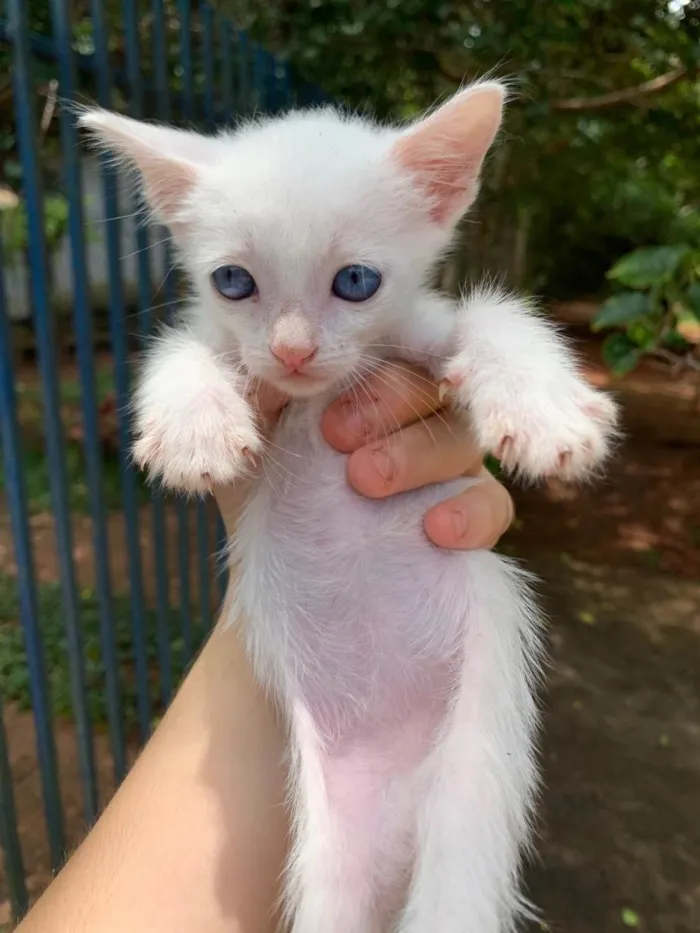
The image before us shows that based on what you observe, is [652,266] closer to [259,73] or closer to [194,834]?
[259,73]

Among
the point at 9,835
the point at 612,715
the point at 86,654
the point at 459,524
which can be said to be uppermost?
the point at 459,524

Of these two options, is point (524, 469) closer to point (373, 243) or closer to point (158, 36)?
point (373, 243)

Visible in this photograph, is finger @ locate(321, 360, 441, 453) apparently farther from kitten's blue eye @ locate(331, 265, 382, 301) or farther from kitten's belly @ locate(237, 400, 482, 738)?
kitten's blue eye @ locate(331, 265, 382, 301)

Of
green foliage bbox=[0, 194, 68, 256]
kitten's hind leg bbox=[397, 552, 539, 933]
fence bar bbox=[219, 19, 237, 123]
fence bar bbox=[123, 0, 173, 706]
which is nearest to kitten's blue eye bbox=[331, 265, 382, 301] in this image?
kitten's hind leg bbox=[397, 552, 539, 933]

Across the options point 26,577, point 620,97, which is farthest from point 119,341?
point 620,97

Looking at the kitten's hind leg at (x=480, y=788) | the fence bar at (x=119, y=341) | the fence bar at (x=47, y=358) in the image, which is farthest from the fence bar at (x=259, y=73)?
the kitten's hind leg at (x=480, y=788)

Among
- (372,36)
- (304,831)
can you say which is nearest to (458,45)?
(372,36)

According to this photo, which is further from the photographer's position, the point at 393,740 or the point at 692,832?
the point at 692,832
